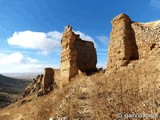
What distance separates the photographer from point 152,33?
1590 centimetres

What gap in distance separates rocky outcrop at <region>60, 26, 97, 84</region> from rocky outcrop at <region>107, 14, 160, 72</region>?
7.42 m

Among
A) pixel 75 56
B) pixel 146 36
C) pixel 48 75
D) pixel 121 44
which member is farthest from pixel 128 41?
pixel 48 75

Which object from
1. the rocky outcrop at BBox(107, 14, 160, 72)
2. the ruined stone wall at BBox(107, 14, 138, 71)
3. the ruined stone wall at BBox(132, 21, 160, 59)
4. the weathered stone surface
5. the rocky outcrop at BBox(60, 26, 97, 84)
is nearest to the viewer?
the ruined stone wall at BBox(132, 21, 160, 59)

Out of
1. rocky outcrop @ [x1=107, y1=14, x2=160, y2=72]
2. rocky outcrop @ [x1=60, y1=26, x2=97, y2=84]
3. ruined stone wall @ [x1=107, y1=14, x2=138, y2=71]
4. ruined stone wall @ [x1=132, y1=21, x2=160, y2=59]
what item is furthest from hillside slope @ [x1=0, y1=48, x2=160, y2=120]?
rocky outcrop @ [x1=60, y1=26, x2=97, y2=84]

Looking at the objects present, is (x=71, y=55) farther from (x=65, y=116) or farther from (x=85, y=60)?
(x=65, y=116)

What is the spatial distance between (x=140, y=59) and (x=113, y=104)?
1121cm

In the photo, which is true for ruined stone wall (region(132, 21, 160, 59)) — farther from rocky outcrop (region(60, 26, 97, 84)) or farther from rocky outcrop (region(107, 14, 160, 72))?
rocky outcrop (region(60, 26, 97, 84))

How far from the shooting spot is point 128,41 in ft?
58.0

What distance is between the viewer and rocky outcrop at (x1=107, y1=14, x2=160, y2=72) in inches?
633

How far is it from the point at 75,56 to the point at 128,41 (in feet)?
30.7

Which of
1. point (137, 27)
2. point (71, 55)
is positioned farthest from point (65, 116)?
point (71, 55)

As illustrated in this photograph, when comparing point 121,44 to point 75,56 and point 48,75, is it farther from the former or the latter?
point 48,75

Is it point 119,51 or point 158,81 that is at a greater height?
point 119,51

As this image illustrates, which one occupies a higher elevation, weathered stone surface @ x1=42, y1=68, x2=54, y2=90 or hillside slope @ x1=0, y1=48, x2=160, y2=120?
weathered stone surface @ x1=42, y1=68, x2=54, y2=90
